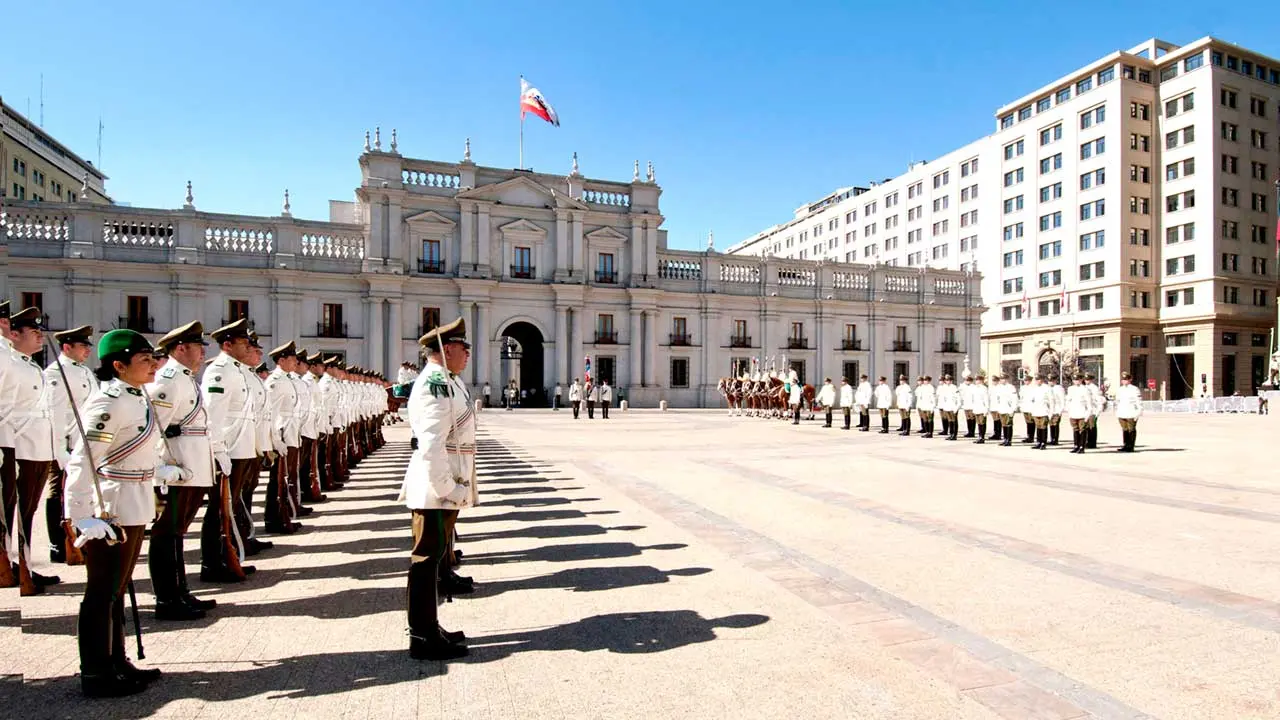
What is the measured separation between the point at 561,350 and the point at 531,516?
3334cm

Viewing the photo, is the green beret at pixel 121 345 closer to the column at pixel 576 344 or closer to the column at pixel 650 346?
the column at pixel 576 344

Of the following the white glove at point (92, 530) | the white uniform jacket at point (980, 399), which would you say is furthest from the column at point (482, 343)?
the white glove at point (92, 530)

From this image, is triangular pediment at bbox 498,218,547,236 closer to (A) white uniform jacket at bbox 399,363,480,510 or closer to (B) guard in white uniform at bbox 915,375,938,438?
(B) guard in white uniform at bbox 915,375,938,438

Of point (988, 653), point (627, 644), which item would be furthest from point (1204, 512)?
point (627, 644)

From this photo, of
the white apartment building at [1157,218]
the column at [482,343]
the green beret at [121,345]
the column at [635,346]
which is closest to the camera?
the green beret at [121,345]

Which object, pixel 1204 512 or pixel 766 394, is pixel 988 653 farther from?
pixel 766 394

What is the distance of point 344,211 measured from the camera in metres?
48.3

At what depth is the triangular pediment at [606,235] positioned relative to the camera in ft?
143

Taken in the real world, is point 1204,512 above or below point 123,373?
below

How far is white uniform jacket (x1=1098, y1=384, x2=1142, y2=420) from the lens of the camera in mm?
17328

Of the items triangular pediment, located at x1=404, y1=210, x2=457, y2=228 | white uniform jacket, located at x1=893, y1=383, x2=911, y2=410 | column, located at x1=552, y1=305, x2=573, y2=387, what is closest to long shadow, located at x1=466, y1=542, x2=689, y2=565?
white uniform jacket, located at x1=893, y1=383, x2=911, y2=410

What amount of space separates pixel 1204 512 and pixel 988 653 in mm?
6873

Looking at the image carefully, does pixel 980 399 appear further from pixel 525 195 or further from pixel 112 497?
pixel 525 195

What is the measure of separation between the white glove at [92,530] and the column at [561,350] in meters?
Result: 38.3
